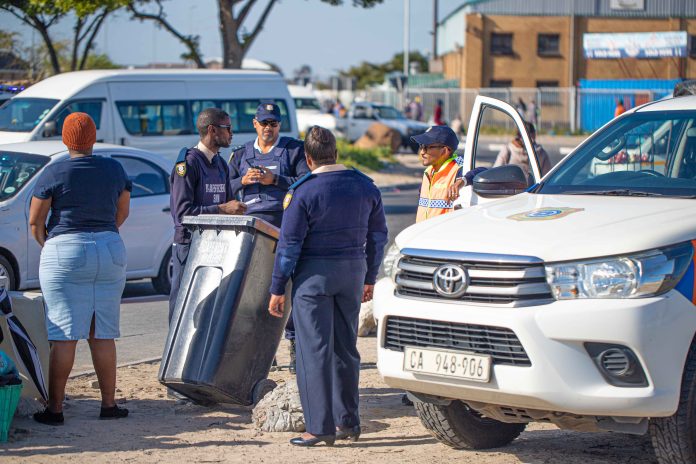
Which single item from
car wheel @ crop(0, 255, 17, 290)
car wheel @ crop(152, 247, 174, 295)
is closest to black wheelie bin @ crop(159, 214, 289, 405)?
car wheel @ crop(0, 255, 17, 290)

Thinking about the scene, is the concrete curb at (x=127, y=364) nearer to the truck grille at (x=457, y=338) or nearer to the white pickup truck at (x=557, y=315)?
the white pickup truck at (x=557, y=315)

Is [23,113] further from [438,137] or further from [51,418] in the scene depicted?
[51,418]

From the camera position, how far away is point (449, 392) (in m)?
5.44

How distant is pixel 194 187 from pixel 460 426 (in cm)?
244

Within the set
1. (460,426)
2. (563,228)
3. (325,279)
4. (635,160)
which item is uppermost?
(635,160)

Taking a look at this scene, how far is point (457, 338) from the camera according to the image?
5.32 metres

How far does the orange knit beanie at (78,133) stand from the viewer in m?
6.64

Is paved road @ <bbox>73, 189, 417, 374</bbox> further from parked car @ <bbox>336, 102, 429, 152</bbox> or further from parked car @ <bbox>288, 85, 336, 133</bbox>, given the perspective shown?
parked car @ <bbox>336, 102, 429, 152</bbox>

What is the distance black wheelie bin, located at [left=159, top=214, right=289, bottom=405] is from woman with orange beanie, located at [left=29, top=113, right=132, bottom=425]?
457 millimetres

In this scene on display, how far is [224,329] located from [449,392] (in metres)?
1.66

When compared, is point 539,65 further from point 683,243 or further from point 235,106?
point 683,243

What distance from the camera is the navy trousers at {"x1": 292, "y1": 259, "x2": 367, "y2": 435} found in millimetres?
6074

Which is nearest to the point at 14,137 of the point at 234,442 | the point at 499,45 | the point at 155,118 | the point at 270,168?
the point at 155,118

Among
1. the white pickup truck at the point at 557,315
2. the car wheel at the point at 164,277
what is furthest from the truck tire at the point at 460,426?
the car wheel at the point at 164,277
